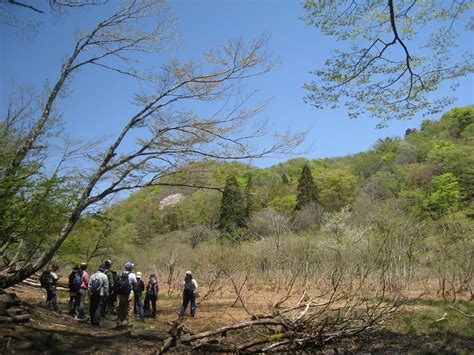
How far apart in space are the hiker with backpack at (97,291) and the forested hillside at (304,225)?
3333 mm

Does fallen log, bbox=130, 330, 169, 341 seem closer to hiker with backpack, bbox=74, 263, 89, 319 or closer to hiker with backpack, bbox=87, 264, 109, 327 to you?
hiker with backpack, bbox=87, 264, 109, 327

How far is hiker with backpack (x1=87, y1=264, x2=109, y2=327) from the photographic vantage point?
9.68 m

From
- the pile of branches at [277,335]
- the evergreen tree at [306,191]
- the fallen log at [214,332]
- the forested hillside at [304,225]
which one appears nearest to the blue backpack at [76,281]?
the forested hillside at [304,225]

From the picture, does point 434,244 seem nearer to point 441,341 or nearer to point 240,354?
point 441,341

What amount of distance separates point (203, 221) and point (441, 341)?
31532 millimetres

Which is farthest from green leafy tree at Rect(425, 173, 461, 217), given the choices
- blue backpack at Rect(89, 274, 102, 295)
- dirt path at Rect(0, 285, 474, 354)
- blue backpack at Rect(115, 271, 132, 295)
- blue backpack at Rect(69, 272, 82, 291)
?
blue backpack at Rect(89, 274, 102, 295)

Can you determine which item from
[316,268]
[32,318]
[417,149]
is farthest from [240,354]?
[417,149]

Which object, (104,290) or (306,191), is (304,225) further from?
(104,290)

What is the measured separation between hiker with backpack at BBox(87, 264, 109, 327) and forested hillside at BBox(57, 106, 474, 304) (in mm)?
3333

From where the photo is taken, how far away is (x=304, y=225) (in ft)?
150

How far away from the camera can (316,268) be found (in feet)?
81.7

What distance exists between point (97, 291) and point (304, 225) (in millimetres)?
37761

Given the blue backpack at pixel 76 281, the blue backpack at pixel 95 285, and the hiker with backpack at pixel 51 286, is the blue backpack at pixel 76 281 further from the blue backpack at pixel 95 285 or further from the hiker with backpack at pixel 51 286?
the blue backpack at pixel 95 285

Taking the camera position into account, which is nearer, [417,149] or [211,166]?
[211,166]
